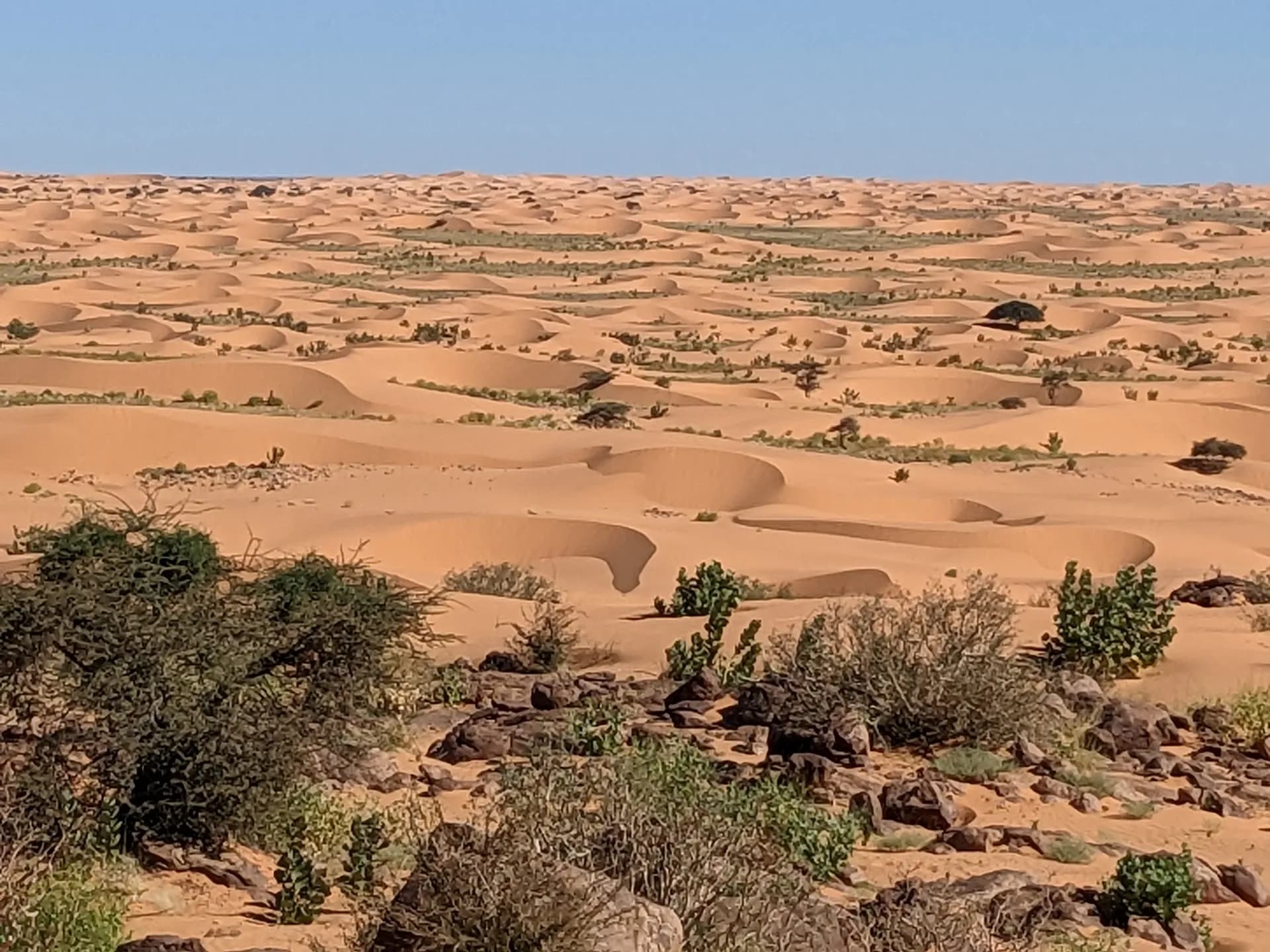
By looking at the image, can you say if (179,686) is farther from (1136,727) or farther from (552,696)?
(1136,727)

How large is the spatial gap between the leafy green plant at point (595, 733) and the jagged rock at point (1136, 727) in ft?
9.40

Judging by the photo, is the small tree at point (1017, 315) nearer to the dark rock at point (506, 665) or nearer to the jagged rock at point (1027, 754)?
the dark rock at point (506, 665)

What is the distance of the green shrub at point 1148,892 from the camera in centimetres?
696

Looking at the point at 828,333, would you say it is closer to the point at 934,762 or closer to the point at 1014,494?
the point at 1014,494

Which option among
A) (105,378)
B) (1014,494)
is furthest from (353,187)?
(1014,494)

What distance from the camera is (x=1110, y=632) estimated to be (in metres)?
11.8

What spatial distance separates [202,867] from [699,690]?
4.27 m

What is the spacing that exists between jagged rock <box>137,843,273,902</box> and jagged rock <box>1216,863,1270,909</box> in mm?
4156

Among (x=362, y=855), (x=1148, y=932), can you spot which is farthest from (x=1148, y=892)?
(x=362, y=855)

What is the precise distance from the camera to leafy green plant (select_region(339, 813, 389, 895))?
6.86 metres

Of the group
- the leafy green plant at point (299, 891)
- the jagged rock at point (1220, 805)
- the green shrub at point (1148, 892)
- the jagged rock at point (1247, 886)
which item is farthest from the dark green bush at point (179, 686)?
the jagged rock at point (1220, 805)

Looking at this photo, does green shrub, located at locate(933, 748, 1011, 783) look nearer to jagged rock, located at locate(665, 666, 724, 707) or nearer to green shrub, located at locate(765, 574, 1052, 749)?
green shrub, located at locate(765, 574, 1052, 749)

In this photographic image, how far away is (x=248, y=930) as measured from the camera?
6.61 m

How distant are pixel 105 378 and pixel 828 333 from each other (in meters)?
19.1
